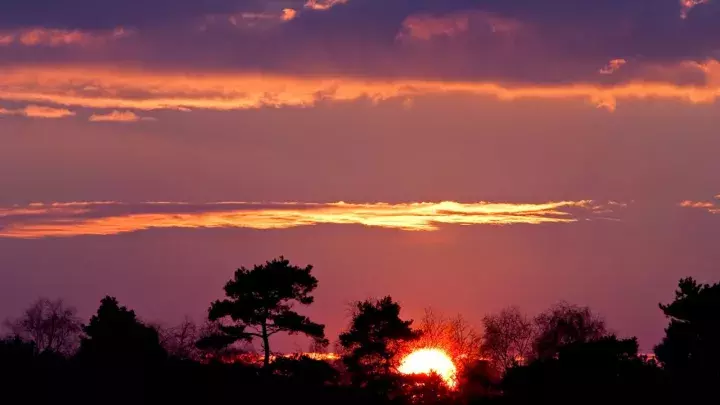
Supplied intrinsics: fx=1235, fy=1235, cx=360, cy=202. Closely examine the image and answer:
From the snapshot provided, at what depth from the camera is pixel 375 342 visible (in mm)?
103062

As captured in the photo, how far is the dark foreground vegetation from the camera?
85.8 metres

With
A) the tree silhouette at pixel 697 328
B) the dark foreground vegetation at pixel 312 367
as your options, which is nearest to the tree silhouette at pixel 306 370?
the dark foreground vegetation at pixel 312 367

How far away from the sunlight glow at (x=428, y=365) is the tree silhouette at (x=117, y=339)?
21.4 m

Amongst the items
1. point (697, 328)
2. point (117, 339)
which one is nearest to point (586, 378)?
point (697, 328)

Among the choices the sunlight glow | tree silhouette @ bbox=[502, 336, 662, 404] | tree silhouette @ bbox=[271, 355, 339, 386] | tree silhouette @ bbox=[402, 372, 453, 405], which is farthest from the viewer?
the sunlight glow

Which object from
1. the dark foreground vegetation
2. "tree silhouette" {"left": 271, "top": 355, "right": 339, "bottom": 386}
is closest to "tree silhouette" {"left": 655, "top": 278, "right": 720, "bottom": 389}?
the dark foreground vegetation

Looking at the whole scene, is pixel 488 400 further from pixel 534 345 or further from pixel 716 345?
pixel 534 345

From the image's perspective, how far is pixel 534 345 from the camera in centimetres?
14538

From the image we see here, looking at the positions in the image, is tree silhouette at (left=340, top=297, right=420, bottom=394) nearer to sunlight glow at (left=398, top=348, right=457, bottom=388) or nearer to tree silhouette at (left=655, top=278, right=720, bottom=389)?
sunlight glow at (left=398, top=348, right=457, bottom=388)

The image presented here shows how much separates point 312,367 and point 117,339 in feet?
66.4

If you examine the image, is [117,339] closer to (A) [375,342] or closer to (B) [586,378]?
(A) [375,342]

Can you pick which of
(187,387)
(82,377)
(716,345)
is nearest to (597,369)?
(716,345)

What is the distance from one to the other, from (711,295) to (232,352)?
4027 cm

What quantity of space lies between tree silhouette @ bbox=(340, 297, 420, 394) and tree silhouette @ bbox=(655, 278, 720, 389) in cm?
2242
